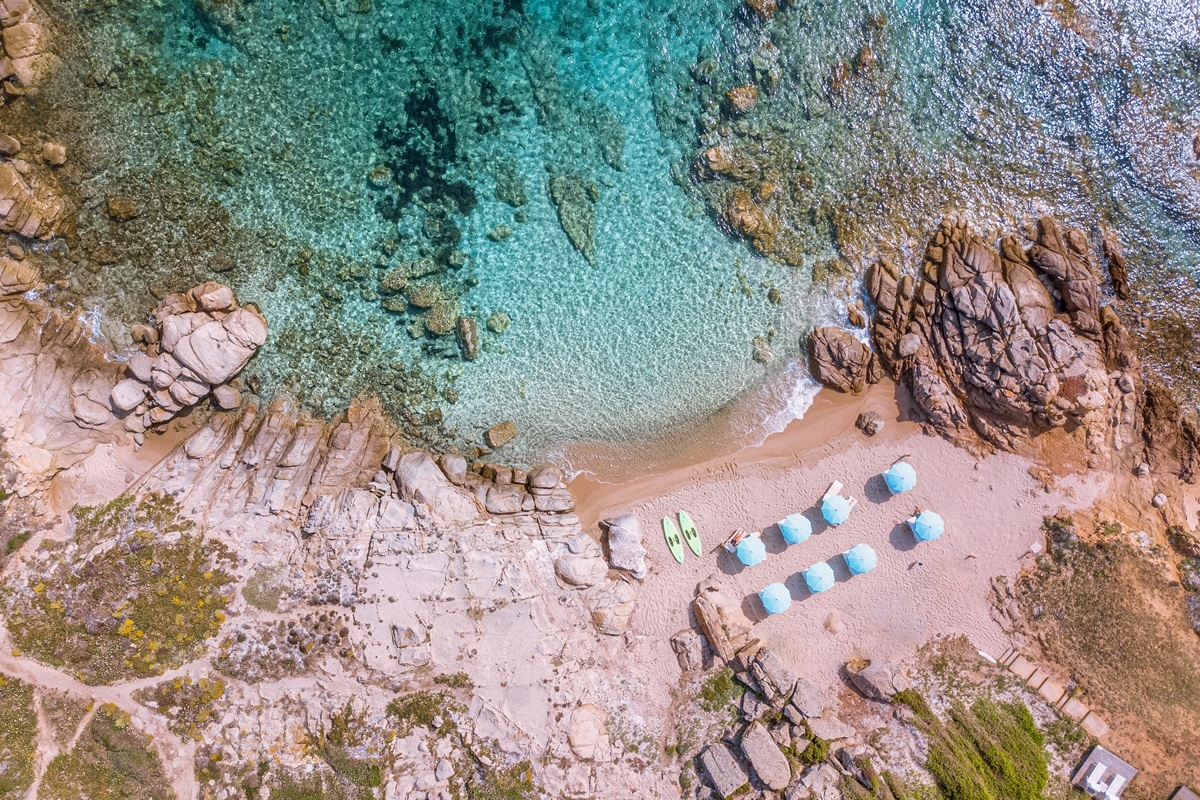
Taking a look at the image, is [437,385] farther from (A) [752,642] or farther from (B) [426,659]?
(A) [752,642]

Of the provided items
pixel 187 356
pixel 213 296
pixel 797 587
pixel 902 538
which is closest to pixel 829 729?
pixel 797 587

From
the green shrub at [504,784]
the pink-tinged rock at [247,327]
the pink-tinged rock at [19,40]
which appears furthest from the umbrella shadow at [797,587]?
the pink-tinged rock at [19,40]

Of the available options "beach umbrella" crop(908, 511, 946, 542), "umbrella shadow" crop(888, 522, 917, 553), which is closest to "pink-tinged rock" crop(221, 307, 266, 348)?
"umbrella shadow" crop(888, 522, 917, 553)

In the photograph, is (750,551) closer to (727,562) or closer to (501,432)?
(727,562)

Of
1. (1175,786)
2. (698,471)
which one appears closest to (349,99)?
(698,471)

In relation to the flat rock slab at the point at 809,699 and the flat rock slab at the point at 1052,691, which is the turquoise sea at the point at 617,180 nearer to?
the flat rock slab at the point at 809,699
